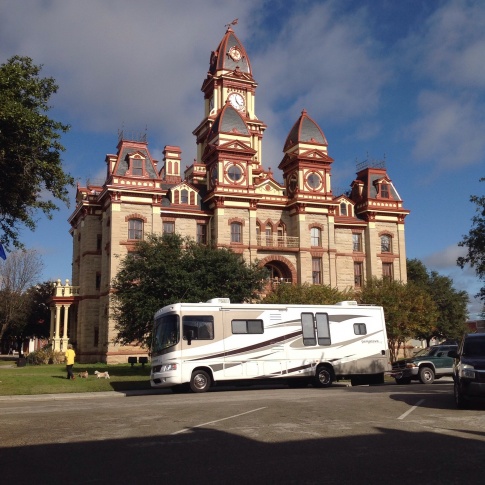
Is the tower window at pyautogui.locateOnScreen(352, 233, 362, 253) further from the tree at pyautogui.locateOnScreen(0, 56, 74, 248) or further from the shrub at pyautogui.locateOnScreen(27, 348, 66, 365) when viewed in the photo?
the tree at pyautogui.locateOnScreen(0, 56, 74, 248)

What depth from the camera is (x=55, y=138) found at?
2261 centimetres

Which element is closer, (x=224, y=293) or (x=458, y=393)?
(x=458, y=393)

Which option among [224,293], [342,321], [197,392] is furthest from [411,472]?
[224,293]

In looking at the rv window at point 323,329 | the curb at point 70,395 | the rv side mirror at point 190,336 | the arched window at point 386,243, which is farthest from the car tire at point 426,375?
the arched window at point 386,243

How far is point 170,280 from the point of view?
30359 millimetres

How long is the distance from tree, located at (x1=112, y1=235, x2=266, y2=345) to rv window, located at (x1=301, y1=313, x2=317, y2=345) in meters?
8.01

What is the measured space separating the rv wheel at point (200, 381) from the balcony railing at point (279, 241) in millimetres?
30258

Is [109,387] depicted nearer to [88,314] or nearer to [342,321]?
[342,321]

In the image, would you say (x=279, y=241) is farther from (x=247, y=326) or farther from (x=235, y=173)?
(x=247, y=326)

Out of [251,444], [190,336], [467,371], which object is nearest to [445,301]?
[190,336]

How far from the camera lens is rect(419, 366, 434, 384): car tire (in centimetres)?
2558

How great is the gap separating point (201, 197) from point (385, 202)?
1830 cm

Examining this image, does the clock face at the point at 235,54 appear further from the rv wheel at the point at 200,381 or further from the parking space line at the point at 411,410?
the parking space line at the point at 411,410

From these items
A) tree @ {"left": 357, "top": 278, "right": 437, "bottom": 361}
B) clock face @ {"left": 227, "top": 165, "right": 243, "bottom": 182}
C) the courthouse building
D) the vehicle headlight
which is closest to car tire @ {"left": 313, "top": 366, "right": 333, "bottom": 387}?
the vehicle headlight
